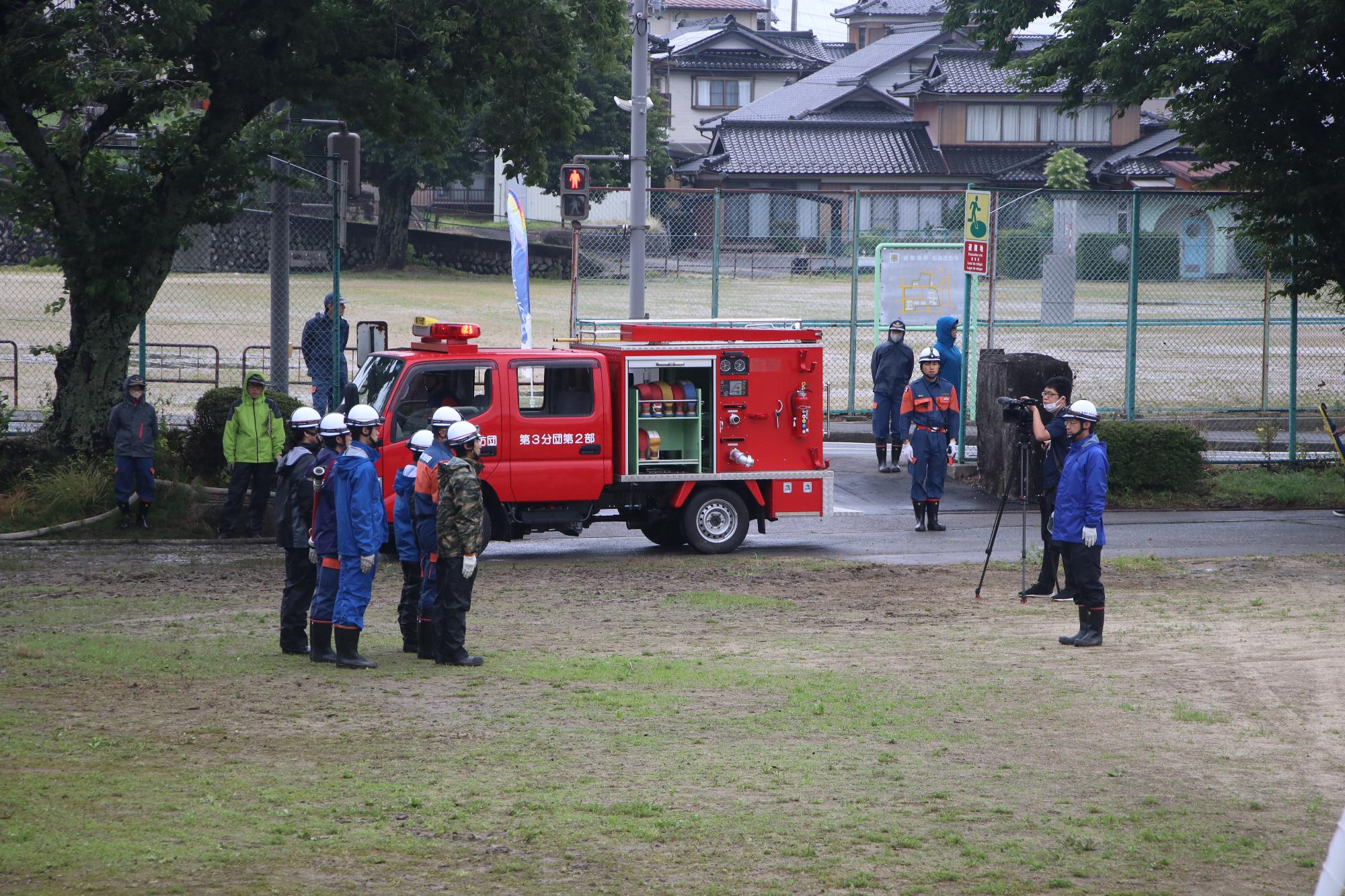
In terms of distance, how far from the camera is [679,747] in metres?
7.84

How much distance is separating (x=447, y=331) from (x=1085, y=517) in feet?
20.9

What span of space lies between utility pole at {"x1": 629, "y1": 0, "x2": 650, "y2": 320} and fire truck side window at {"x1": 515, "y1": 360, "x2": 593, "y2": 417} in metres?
5.73

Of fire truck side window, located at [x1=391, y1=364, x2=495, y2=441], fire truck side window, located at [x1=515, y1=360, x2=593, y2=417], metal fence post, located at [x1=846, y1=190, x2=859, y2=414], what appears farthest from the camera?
metal fence post, located at [x1=846, y1=190, x2=859, y2=414]

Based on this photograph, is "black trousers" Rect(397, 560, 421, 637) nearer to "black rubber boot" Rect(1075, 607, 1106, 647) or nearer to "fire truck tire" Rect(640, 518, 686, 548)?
"black rubber boot" Rect(1075, 607, 1106, 647)

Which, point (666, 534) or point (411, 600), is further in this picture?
point (666, 534)

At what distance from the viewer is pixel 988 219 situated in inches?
762

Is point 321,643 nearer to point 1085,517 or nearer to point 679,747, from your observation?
point 679,747

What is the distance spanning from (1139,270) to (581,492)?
12062mm

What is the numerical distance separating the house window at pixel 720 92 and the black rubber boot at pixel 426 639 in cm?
7852

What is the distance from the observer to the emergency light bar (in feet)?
45.8

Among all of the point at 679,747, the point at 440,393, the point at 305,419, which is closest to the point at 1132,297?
the point at 440,393

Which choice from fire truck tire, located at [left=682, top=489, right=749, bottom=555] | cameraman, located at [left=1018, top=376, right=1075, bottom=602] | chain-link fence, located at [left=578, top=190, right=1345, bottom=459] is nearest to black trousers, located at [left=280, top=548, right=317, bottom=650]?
fire truck tire, located at [left=682, top=489, right=749, bottom=555]

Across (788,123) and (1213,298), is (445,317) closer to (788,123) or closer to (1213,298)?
(1213,298)

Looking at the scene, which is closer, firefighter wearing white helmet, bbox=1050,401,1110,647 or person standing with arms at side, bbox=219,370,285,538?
firefighter wearing white helmet, bbox=1050,401,1110,647
